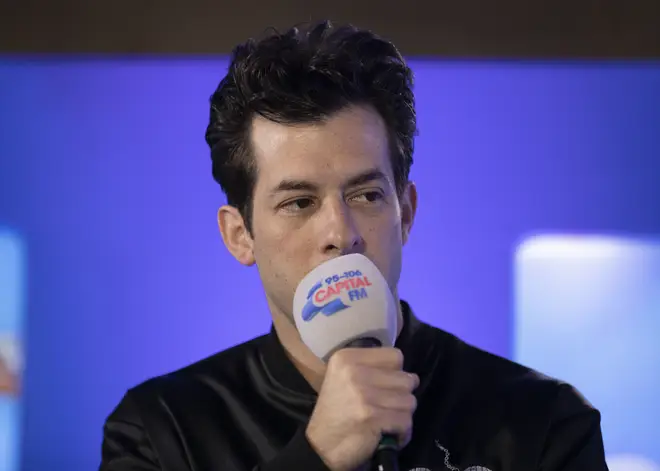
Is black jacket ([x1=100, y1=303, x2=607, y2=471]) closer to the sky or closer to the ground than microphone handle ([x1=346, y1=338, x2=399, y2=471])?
closer to the sky

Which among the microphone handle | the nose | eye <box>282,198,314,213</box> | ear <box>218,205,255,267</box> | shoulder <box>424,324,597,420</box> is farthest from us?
ear <box>218,205,255,267</box>

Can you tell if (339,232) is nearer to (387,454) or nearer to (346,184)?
(346,184)

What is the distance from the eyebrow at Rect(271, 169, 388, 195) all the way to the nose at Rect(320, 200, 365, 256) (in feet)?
0.15

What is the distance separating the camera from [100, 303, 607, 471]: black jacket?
59.6 inches

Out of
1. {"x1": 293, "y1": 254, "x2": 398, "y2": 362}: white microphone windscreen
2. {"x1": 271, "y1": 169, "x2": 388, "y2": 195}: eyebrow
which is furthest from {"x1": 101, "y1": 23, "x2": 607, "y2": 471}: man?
{"x1": 293, "y1": 254, "x2": 398, "y2": 362}: white microphone windscreen

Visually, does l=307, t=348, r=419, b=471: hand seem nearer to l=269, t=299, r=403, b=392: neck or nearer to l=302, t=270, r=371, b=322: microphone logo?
l=302, t=270, r=371, b=322: microphone logo

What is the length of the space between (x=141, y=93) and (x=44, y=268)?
0.57 metres

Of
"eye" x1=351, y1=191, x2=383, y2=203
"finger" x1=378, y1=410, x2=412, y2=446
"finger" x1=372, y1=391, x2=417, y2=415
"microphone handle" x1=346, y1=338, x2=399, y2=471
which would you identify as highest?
"eye" x1=351, y1=191, x2=383, y2=203

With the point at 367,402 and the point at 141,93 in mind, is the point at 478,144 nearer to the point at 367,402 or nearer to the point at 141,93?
the point at 141,93

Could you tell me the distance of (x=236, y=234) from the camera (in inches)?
67.3

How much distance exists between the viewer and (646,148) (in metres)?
2.56

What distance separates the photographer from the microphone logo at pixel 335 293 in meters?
1.17

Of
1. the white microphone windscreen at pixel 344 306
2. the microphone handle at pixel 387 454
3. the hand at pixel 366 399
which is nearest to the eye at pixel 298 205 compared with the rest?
the white microphone windscreen at pixel 344 306

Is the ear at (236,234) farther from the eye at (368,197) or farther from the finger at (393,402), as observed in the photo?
the finger at (393,402)
